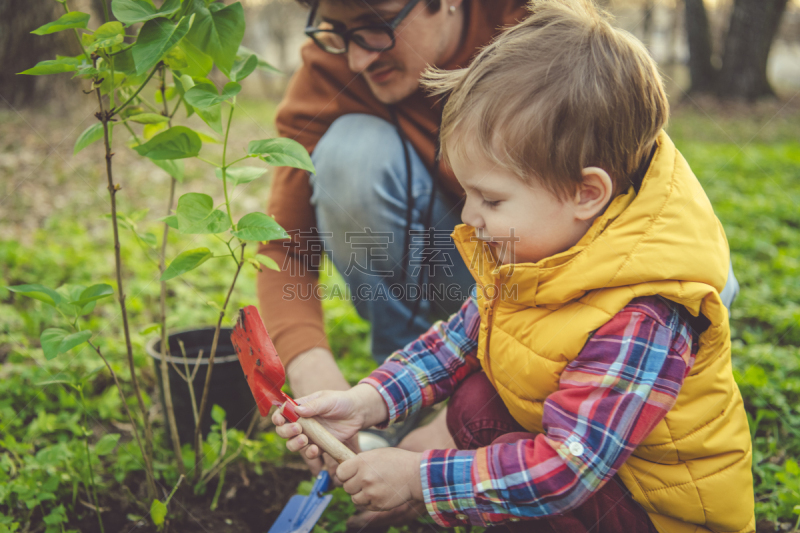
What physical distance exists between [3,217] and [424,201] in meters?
2.83

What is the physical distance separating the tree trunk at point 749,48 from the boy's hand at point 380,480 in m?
10.0

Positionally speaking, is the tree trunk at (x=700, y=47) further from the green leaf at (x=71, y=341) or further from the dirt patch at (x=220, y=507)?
the green leaf at (x=71, y=341)

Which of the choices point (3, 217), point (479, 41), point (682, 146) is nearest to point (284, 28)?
point (682, 146)

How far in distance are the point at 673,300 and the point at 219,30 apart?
34.5 inches

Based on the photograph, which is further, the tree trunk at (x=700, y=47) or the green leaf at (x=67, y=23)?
the tree trunk at (x=700, y=47)

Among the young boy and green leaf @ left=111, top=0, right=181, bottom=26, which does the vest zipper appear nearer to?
the young boy

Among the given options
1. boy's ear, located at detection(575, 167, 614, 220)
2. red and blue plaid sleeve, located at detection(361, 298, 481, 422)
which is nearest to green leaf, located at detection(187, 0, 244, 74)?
boy's ear, located at detection(575, 167, 614, 220)

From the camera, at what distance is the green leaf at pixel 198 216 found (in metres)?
0.88

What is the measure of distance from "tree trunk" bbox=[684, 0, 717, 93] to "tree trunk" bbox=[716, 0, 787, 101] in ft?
1.12

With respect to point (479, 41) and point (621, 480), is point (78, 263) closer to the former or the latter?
point (479, 41)

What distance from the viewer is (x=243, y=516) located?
1284 mm

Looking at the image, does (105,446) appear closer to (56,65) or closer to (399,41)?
(56,65)

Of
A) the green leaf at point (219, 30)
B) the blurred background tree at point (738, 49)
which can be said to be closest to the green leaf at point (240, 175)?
the green leaf at point (219, 30)

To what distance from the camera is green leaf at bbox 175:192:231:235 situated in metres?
0.88
